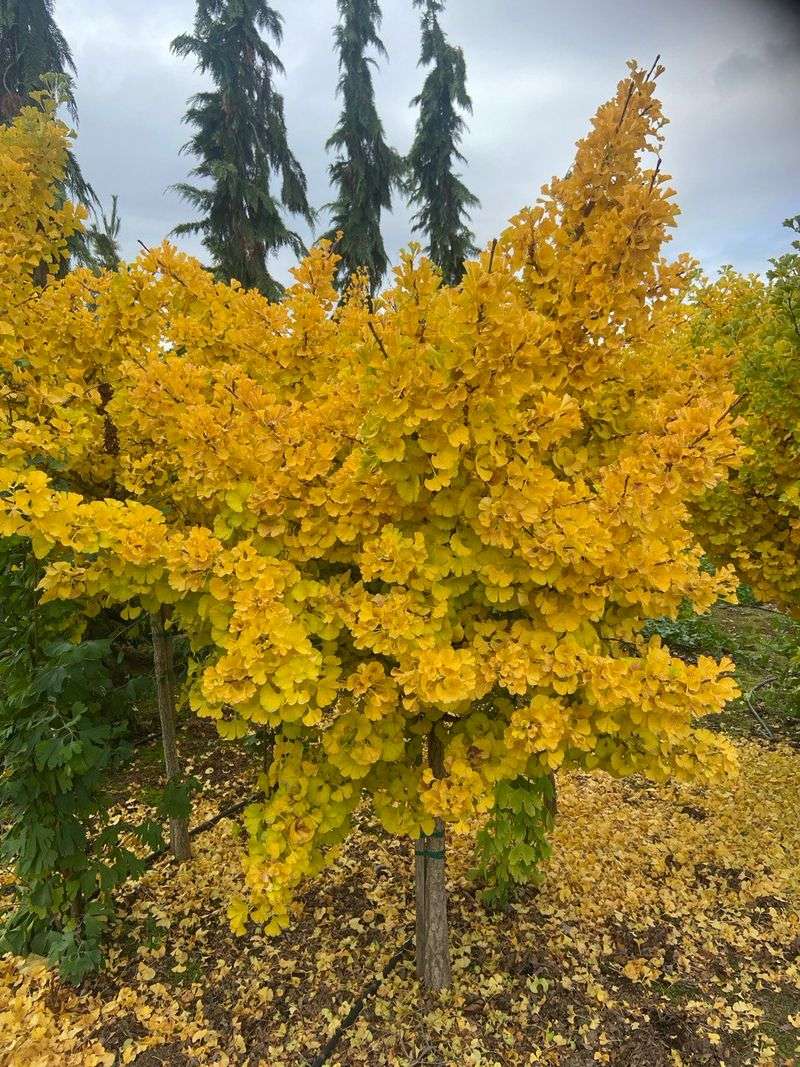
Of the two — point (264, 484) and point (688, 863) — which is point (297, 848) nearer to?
point (264, 484)

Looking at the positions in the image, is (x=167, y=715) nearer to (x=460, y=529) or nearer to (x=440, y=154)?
(x=460, y=529)

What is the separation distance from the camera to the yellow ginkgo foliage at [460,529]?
4.82ft

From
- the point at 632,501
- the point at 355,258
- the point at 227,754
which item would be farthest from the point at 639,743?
the point at 355,258

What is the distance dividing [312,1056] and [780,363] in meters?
3.88

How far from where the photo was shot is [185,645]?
12.5 ft

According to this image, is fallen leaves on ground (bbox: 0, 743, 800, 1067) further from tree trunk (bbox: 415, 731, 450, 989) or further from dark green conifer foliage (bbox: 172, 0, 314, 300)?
dark green conifer foliage (bbox: 172, 0, 314, 300)

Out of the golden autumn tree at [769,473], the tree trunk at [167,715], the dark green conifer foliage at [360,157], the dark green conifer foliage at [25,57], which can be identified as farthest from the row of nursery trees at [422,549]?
the dark green conifer foliage at [360,157]

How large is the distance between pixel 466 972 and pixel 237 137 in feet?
43.2

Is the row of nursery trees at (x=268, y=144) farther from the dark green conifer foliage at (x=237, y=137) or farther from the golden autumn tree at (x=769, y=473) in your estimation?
the golden autumn tree at (x=769, y=473)

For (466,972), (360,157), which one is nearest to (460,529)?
(466,972)

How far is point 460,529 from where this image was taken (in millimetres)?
1740

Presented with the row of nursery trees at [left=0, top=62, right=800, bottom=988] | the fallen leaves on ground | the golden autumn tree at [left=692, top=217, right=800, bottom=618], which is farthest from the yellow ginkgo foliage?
the golden autumn tree at [left=692, top=217, right=800, bottom=618]

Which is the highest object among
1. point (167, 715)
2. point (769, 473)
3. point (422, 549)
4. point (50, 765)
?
point (769, 473)

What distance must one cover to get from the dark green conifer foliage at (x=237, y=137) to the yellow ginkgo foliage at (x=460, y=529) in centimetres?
1029
